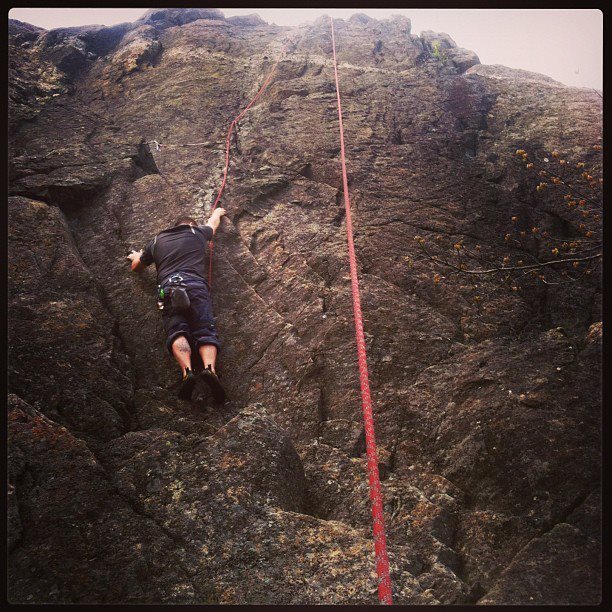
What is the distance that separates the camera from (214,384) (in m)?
4.36

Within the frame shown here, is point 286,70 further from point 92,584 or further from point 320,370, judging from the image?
point 92,584

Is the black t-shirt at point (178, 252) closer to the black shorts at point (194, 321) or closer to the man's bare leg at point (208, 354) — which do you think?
the black shorts at point (194, 321)

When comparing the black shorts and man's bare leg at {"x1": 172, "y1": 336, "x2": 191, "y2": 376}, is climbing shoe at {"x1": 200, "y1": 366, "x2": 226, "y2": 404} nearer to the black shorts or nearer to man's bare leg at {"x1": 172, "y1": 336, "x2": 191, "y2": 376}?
man's bare leg at {"x1": 172, "y1": 336, "x2": 191, "y2": 376}

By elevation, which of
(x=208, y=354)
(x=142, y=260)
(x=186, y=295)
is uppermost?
(x=142, y=260)

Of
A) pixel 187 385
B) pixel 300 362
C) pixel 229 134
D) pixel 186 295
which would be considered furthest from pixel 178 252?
pixel 229 134

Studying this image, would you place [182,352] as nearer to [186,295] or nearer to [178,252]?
[186,295]

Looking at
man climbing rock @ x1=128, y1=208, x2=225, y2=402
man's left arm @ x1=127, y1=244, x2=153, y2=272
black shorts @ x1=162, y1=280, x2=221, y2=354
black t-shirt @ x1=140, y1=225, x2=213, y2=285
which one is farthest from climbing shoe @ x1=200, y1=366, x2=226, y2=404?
man's left arm @ x1=127, y1=244, x2=153, y2=272

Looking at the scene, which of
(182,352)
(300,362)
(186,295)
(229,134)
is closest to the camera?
(182,352)

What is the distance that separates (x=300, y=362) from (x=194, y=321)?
3.85 ft

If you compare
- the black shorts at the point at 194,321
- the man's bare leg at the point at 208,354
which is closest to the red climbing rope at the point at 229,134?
the black shorts at the point at 194,321

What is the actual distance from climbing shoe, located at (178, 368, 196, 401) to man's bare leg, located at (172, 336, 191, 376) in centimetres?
7
